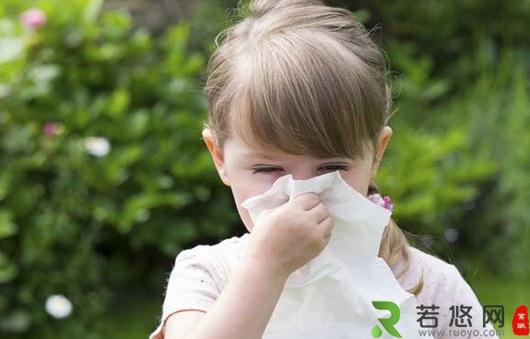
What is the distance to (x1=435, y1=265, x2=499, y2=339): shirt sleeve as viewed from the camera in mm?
2113

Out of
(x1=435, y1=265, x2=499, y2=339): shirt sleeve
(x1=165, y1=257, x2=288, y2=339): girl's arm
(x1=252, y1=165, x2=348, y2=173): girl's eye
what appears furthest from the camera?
(x1=435, y1=265, x2=499, y2=339): shirt sleeve

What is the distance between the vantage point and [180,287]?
201 cm

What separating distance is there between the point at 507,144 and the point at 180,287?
11.3 ft

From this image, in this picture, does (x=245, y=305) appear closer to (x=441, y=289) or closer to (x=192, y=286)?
(x=192, y=286)

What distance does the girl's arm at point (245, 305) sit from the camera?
177cm

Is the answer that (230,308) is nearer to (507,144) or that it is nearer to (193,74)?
(193,74)

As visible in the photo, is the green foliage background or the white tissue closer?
the white tissue

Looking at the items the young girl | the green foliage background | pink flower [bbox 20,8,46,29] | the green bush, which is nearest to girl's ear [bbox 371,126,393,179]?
the young girl

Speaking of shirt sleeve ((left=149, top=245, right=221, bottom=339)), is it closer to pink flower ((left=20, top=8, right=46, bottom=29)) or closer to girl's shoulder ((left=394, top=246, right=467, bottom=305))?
girl's shoulder ((left=394, top=246, right=467, bottom=305))

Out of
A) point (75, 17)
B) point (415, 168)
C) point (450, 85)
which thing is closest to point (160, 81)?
point (75, 17)

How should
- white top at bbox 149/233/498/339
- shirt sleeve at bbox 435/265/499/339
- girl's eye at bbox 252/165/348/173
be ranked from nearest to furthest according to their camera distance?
1. girl's eye at bbox 252/165/348/173
2. white top at bbox 149/233/498/339
3. shirt sleeve at bbox 435/265/499/339

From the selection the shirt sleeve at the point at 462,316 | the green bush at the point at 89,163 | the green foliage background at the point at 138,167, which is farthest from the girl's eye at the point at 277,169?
the green bush at the point at 89,163

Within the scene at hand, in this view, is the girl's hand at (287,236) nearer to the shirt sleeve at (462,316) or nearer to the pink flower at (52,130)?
the shirt sleeve at (462,316)

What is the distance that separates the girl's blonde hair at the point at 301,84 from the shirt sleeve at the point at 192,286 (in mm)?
244
